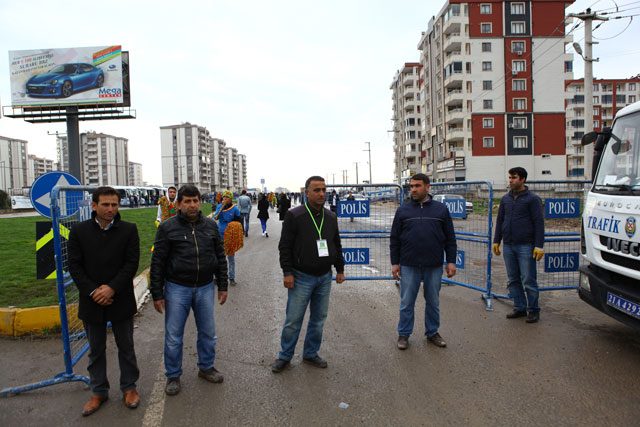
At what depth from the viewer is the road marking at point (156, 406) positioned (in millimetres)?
3536

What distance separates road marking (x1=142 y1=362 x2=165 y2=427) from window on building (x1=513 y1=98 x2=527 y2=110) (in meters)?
63.1

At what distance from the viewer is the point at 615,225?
15.1ft

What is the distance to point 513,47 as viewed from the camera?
58562 mm

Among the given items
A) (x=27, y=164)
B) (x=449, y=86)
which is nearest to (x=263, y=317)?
(x=449, y=86)

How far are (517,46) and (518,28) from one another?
2.27m

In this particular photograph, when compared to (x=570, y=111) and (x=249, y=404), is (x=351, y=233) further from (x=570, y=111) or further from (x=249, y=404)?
(x=570, y=111)

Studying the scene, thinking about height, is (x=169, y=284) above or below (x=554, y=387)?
above

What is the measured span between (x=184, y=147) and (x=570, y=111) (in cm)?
11726

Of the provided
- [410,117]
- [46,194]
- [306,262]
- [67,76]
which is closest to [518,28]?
[410,117]

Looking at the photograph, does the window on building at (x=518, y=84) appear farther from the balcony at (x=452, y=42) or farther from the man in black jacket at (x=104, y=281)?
the man in black jacket at (x=104, y=281)

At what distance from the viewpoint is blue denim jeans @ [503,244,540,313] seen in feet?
19.5

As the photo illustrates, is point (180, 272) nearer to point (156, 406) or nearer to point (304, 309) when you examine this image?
point (156, 406)

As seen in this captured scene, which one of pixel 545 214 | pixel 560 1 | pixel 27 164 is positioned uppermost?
pixel 560 1

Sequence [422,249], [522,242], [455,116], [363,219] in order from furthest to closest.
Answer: [455,116] → [363,219] → [522,242] → [422,249]
